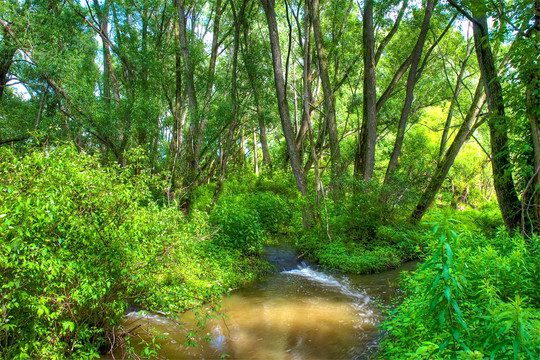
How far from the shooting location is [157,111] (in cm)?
1230

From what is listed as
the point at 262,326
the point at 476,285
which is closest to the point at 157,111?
the point at 262,326

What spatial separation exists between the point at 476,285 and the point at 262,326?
3566mm

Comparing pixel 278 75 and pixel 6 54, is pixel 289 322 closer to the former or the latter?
pixel 278 75

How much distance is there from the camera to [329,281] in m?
8.83

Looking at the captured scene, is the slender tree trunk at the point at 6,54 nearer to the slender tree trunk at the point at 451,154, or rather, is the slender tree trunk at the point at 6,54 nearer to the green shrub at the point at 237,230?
the green shrub at the point at 237,230

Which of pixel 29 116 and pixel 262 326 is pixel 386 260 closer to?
pixel 262 326

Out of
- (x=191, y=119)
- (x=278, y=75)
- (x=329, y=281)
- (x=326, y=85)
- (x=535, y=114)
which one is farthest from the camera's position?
(x=326, y=85)

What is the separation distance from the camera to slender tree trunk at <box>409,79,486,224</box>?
11.4m

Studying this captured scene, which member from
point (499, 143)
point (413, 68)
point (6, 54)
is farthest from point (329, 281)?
point (6, 54)

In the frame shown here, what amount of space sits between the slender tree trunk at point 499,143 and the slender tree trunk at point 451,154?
4.22 m

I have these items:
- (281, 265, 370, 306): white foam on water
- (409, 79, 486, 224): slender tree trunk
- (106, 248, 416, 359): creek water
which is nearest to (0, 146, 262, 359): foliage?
(106, 248, 416, 359): creek water

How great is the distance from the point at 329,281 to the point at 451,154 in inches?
259

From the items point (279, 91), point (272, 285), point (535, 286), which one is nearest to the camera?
point (535, 286)

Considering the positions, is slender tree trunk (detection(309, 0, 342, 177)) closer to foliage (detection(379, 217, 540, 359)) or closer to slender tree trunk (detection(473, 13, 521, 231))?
slender tree trunk (detection(473, 13, 521, 231))
